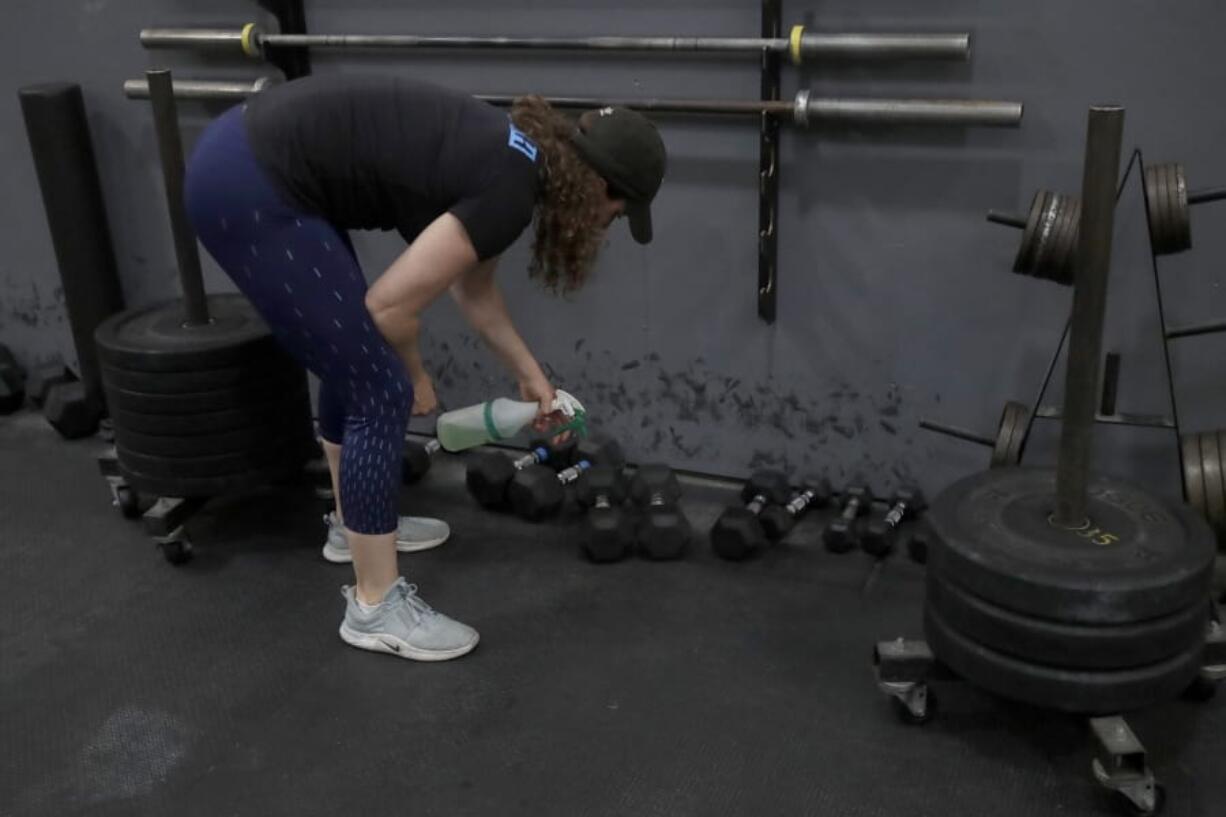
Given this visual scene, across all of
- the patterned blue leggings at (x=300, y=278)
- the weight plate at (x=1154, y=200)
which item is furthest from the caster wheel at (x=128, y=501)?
the weight plate at (x=1154, y=200)

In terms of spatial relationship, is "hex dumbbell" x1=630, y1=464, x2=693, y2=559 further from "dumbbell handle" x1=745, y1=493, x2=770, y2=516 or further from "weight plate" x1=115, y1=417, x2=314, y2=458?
"weight plate" x1=115, y1=417, x2=314, y2=458

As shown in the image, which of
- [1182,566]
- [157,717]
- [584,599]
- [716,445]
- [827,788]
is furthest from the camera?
[716,445]

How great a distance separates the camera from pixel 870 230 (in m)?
2.11

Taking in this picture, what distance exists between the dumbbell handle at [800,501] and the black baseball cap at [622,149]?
33.1 inches

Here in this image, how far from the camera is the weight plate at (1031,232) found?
1804mm

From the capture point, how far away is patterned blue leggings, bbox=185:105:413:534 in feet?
5.30

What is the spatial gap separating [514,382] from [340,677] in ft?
2.90

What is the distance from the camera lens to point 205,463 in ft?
7.02

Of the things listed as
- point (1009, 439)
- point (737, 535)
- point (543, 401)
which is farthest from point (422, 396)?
point (1009, 439)

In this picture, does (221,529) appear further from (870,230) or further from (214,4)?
(870,230)

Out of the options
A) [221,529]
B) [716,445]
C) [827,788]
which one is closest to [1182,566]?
[827,788]

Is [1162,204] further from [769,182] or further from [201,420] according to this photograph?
[201,420]

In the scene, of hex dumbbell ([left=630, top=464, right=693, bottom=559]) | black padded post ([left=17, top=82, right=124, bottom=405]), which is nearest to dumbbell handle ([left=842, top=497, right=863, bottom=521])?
hex dumbbell ([left=630, top=464, right=693, bottom=559])

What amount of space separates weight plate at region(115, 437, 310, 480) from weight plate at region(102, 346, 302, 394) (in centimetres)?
13
